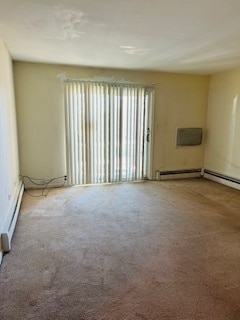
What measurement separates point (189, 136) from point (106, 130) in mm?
1774

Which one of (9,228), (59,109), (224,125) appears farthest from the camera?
(224,125)

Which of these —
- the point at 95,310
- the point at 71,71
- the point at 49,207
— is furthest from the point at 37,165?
the point at 95,310

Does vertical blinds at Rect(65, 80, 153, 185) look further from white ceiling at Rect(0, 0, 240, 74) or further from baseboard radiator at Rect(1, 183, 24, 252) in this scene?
baseboard radiator at Rect(1, 183, 24, 252)

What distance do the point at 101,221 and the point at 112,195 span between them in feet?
3.30

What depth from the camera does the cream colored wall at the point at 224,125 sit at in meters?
4.58

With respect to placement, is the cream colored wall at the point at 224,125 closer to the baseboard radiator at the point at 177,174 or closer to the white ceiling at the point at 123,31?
the baseboard radiator at the point at 177,174

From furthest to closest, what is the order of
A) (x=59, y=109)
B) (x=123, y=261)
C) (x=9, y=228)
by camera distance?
(x=59, y=109) → (x=9, y=228) → (x=123, y=261)

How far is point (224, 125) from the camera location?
191 inches

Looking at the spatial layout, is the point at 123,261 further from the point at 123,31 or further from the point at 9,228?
the point at 123,31

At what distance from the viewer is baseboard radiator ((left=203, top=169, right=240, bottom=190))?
4.64m

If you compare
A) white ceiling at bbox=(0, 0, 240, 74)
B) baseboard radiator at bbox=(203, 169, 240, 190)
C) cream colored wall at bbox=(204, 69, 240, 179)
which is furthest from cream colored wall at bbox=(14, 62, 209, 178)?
baseboard radiator at bbox=(203, 169, 240, 190)

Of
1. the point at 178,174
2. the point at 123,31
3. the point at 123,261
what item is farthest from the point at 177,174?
the point at 123,31

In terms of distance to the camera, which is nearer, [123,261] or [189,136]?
[123,261]

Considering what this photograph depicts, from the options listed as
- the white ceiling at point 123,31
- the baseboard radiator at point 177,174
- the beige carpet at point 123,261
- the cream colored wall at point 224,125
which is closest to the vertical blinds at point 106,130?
the baseboard radiator at point 177,174
